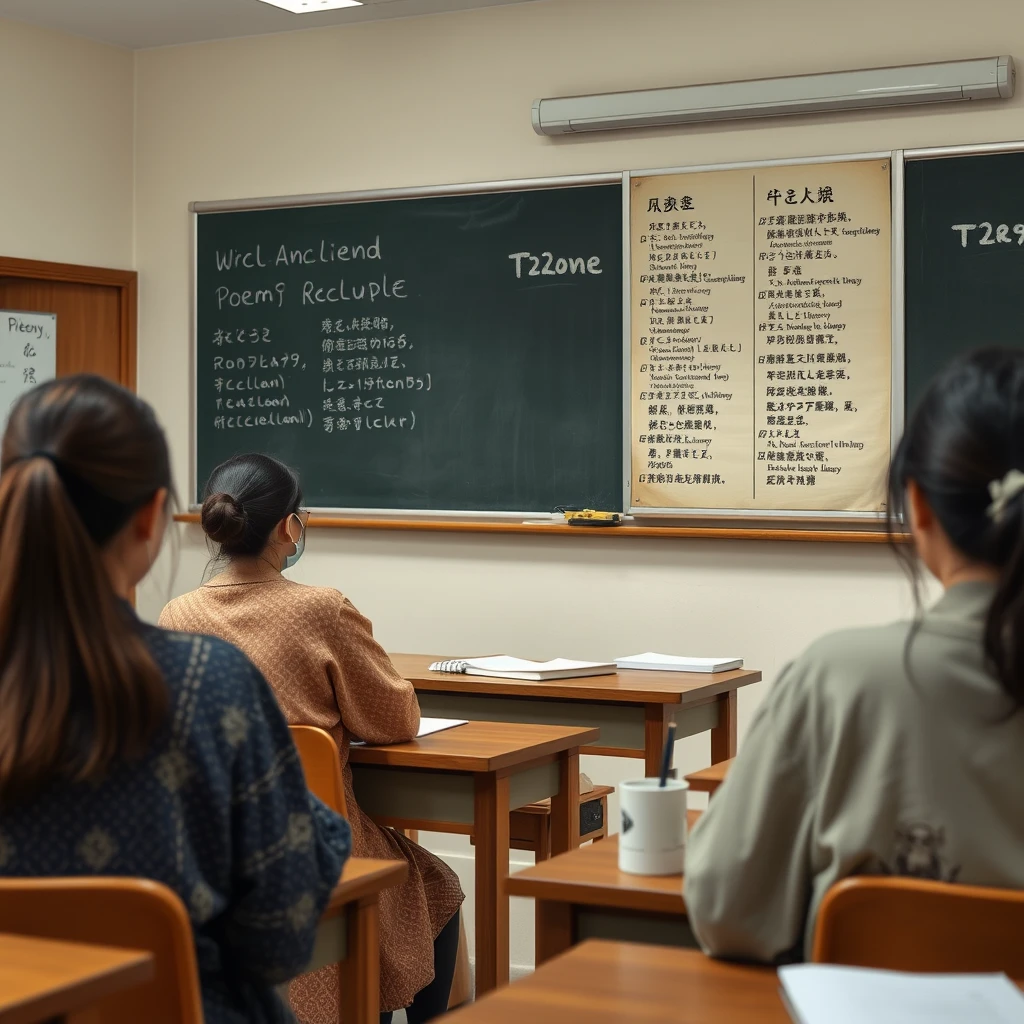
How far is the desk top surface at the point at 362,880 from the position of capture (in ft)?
5.62

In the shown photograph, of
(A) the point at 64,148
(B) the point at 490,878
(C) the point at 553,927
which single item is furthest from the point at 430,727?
(A) the point at 64,148

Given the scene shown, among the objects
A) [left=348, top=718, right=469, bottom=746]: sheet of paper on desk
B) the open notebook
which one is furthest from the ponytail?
the open notebook

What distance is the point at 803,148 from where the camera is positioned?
4039 mm

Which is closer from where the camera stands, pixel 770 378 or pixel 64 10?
pixel 770 378

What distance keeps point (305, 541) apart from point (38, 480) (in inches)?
133

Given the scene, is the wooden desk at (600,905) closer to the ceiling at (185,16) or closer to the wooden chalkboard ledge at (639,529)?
the wooden chalkboard ledge at (639,529)

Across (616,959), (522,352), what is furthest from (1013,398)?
(522,352)

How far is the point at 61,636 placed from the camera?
4.26 ft

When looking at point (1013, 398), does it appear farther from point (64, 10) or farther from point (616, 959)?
point (64, 10)

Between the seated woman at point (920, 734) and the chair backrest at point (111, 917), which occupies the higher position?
the seated woman at point (920, 734)

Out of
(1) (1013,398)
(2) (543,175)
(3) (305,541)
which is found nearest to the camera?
(1) (1013,398)

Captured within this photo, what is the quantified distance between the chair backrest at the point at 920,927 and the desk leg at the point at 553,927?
446 mm

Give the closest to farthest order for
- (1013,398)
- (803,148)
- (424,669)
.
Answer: (1013,398) < (424,669) < (803,148)

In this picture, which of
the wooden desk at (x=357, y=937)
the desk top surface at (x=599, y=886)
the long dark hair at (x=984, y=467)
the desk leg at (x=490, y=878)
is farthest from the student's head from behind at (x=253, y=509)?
the long dark hair at (x=984, y=467)
